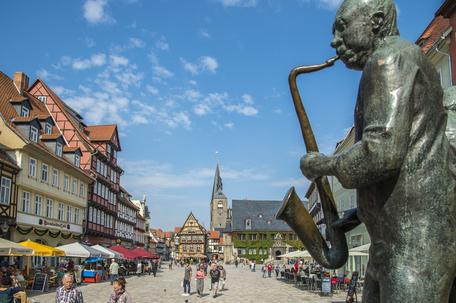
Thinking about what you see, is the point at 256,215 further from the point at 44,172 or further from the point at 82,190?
the point at 44,172

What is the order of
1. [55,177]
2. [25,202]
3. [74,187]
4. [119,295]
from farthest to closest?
[74,187]
[55,177]
[25,202]
[119,295]

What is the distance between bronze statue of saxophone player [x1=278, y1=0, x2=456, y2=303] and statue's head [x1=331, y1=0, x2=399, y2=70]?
84 mm

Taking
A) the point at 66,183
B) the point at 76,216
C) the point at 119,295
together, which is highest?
the point at 66,183

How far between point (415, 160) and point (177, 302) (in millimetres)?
18996

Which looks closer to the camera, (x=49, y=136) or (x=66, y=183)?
(x=49, y=136)

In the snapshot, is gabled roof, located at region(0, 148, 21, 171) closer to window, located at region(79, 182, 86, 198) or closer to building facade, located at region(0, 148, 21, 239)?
building facade, located at region(0, 148, 21, 239)

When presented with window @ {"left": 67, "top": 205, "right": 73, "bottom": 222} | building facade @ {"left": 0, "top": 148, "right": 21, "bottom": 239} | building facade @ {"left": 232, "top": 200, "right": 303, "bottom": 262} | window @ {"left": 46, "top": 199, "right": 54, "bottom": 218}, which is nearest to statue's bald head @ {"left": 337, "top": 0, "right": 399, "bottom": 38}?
building facade @ {"left": 0, "top": 148, "right": 21, "bottom": 239}

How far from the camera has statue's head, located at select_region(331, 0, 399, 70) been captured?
226cm

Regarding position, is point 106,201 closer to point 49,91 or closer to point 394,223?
point 49,91

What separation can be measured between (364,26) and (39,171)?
31.4 m

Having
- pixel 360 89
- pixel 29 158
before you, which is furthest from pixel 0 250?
pixel 360 89

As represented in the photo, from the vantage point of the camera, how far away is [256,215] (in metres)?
100

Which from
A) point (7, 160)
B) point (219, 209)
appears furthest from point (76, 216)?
point (219, 209)

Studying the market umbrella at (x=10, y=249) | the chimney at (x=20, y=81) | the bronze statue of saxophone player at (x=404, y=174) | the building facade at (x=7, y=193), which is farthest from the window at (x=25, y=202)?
the bronze statue of saxophone player at (x=404, y=174)
